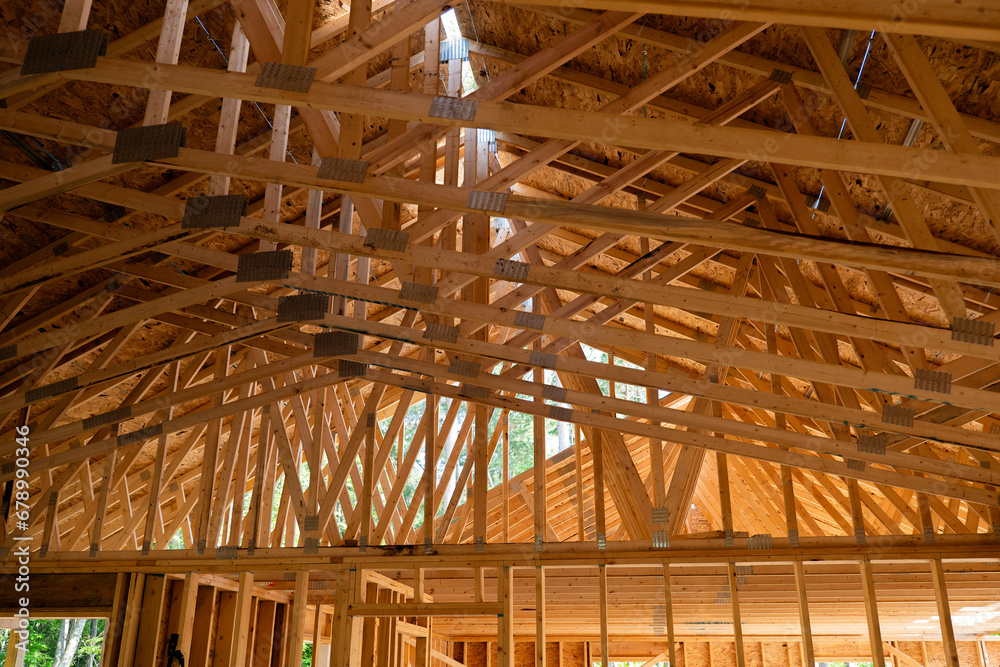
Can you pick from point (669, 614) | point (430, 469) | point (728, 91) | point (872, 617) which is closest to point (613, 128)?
point (728, 91)

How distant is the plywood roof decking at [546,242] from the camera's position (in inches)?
153

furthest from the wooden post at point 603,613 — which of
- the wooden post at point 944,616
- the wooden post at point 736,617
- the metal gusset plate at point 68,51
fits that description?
the metal gusset plate at point 68,51

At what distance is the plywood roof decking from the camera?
3881mm

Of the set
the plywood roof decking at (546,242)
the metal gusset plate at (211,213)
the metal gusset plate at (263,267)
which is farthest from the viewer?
the metal gusset plate at (263,267)

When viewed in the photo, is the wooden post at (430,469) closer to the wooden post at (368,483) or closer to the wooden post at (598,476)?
the wooden post at (368,483)

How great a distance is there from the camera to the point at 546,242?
972 cm

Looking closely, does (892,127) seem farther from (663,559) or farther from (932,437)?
(663,559)

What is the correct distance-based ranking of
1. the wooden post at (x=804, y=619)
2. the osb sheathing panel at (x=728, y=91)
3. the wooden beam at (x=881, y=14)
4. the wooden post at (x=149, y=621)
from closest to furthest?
the wooden beam at (x=881, y=14)
the osb sheathing panel at (x=728, y=91)
the wooden post at (x=804, y=619)
the wooden post at (x=149, y=621)

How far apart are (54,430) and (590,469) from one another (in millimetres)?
7653

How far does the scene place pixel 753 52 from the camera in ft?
18.3

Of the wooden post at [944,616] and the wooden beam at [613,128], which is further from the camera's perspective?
the wooden post at [944,616]

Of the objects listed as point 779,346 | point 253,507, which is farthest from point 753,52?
point 253,507

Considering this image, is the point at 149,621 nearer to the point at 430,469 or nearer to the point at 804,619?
the point at 430,469

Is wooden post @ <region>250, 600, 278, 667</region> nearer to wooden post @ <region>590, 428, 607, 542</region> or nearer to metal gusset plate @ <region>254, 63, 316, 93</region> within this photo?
wooden post @ <region>590, 428, 607, 542</region>
